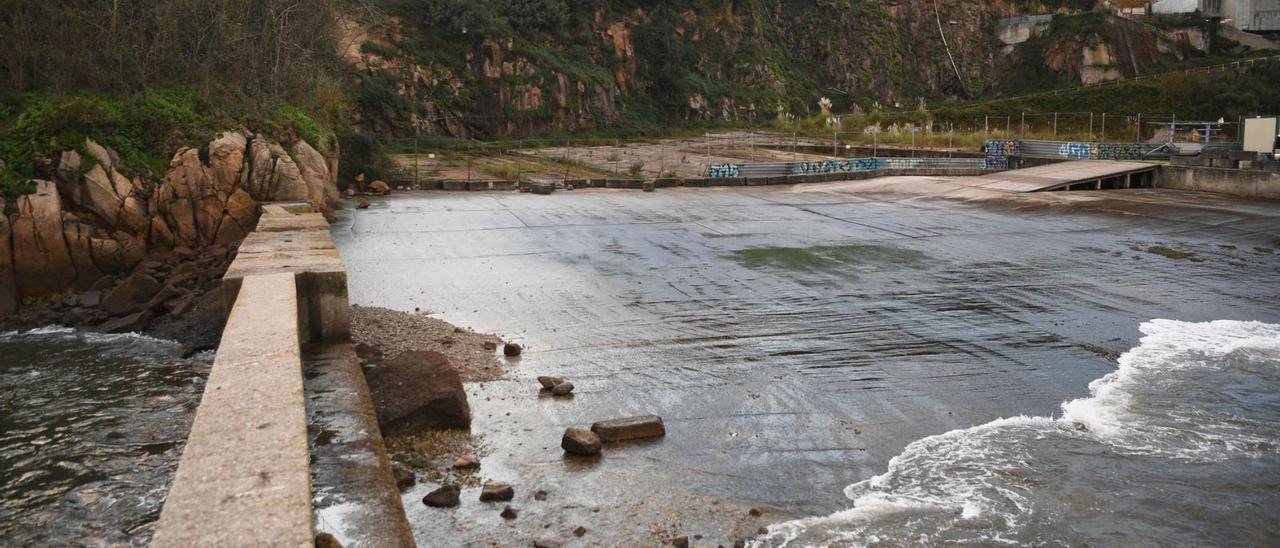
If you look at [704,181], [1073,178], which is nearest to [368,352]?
[704,181]

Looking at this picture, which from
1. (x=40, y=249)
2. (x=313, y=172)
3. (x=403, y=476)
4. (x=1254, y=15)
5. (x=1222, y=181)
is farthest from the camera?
(x=1254, y=15)

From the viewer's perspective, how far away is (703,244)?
77.5 feet

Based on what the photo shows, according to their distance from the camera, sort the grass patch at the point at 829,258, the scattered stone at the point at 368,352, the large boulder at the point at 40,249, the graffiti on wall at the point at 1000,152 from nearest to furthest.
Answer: the scattered stone at the point at 368,352
the large boulder at the point at 40,249
the grass patch at the point at 829,258
the graffiti on wall at the point at 1000,152

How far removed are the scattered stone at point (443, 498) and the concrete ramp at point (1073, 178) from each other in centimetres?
2974

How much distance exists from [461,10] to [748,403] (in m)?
56.4

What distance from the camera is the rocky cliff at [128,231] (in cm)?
1681

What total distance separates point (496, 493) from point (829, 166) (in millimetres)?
35632

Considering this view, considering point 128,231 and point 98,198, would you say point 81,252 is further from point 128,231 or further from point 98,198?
point 98,198

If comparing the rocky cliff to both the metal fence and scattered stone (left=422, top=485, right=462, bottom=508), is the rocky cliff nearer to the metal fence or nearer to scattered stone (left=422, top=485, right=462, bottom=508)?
scattered stone (left=422, top=485, right=462, bottom=508)

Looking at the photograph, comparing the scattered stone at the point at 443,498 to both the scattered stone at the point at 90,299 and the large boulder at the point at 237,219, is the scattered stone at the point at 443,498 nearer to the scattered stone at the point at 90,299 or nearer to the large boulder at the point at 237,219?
the scattered stone at the point at 90,299

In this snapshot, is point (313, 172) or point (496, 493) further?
point (313, 172)

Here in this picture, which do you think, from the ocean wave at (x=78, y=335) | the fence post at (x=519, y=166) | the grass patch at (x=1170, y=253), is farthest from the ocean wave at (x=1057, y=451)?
the fence post at (x=519, y=166)

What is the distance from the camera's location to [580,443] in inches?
378

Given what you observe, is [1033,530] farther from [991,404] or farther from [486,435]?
[486,435]
